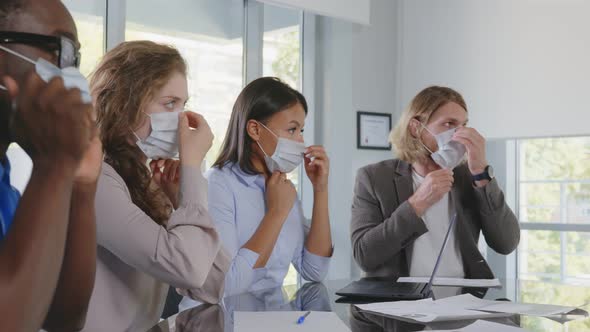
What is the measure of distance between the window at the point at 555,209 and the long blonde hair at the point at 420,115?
1.67m

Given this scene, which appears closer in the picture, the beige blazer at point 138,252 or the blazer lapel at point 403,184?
the beige blazer at point 138,252

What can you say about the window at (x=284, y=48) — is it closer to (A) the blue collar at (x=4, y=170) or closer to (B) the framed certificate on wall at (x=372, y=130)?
(B) the framed certificate on wall at (x=372, y=130)

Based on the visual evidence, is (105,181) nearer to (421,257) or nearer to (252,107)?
(252,107)

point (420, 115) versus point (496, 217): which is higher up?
point (420, 115)

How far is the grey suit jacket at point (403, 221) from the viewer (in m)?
2.39

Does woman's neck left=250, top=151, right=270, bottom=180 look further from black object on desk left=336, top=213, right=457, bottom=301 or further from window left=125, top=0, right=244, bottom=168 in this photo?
window left=125, top=0, right=244, bottom=168

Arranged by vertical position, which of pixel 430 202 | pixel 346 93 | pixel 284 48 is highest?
pixel 284 48

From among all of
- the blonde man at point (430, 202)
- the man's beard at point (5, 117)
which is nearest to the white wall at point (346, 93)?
the blonde man at point (430, 202)

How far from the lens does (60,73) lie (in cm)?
91

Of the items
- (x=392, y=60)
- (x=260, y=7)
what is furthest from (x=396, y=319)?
(x=392, y=60)

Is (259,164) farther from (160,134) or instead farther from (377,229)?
(160,134)

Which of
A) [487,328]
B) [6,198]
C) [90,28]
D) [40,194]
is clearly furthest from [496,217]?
[90,28]

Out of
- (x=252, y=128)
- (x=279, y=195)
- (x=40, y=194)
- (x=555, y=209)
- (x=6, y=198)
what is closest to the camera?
(x=40, y=194)

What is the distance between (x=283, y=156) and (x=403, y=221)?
0.51 meters
